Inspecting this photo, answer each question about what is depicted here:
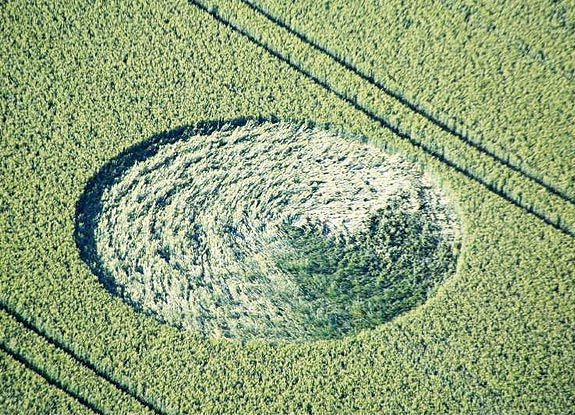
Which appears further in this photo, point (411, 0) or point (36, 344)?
point (411, 0)

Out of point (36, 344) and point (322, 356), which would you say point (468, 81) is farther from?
point (36, 344)

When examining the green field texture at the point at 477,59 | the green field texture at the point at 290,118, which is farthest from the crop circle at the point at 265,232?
the green field texture at the point at 477,59

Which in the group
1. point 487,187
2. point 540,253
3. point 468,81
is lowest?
point 540,253

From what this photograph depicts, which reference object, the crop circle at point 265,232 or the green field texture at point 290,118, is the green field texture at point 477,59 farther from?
the crop circle at point 265,232

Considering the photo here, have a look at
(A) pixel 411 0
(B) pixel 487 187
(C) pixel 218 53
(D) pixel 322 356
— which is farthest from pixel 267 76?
(D) pixel 322 356

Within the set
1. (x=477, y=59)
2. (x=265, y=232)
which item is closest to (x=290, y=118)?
(x=265, y=232)

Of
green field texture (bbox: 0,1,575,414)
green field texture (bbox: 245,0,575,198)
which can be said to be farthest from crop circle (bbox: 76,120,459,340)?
green field texture (bbox: 245,0,575,198)
